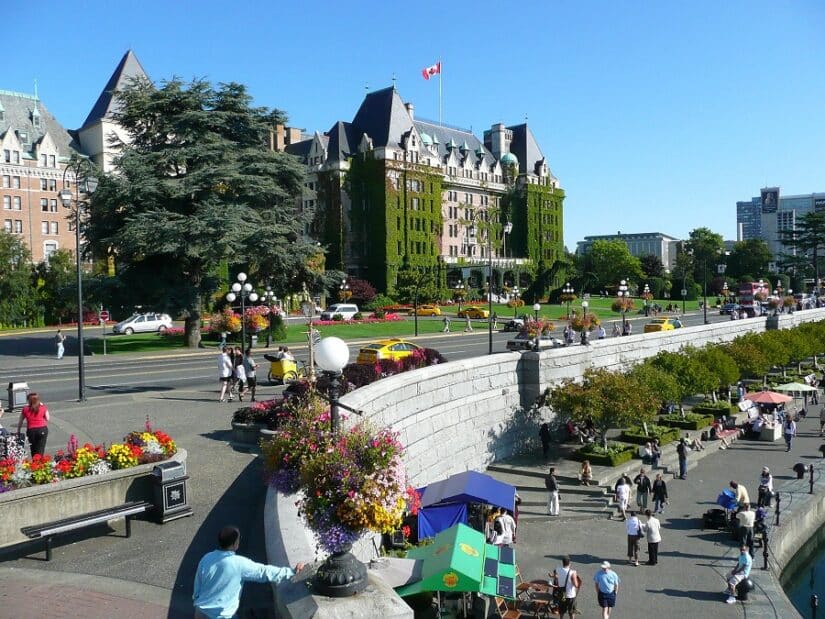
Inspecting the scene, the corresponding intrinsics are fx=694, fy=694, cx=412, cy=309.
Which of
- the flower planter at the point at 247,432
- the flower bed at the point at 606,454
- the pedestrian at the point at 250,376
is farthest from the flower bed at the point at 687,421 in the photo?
the flower planter at the point at 247,432

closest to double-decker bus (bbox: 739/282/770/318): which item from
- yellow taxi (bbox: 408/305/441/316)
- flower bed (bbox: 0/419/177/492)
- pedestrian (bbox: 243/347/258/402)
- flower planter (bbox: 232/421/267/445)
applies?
yellow taxi (bbox: 408/305/441/316)

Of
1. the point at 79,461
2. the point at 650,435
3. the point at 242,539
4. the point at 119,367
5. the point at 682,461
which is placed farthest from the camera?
the point at 119,367

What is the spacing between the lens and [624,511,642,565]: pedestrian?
15820 mm

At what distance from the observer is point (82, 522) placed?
9.32 metres

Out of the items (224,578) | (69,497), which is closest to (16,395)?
(69,497)

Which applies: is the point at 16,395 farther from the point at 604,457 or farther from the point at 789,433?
the point at 789,433

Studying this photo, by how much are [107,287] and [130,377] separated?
14.1 meters

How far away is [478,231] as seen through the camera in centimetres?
9488

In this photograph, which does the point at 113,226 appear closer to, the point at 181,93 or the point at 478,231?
Result: the point at 181,93

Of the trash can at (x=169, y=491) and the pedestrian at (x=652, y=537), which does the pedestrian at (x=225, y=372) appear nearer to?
the trash can at (x=169, y=491)

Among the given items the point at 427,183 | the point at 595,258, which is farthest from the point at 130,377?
the point at 595,258

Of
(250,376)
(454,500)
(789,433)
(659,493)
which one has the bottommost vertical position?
(789,433)

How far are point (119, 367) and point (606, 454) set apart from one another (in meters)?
22.3

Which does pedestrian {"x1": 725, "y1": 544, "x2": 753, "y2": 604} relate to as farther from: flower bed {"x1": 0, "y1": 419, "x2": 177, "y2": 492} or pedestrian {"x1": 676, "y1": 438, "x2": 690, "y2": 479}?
flower bed {"x1": 0, "y1": 419, "x2": 177, "y2": 492}
